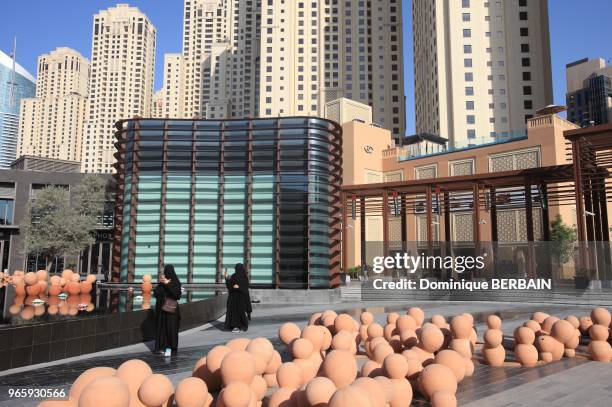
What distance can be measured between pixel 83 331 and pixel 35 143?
18533cm

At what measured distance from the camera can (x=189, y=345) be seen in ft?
34.9

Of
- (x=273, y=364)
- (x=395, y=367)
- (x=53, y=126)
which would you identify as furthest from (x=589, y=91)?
(x=53, y=126)

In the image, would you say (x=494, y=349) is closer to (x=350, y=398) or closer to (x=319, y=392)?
(x=319, y=392)

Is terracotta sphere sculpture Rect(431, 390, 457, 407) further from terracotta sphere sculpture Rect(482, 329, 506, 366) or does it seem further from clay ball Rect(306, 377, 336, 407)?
terracotta sphere sculpture Rect(482, 329, 506, 366)

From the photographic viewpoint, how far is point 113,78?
507 ft

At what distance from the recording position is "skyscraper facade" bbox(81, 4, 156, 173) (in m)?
149

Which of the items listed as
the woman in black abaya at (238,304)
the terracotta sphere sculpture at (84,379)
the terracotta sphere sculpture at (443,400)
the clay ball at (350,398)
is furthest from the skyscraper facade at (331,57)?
the clay ball at (350,398)

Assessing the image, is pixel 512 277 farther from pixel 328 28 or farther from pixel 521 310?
pixel 328 28

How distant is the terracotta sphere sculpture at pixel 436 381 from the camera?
593 cm

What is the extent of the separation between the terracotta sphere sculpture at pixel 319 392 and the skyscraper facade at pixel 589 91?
15428 centimetres

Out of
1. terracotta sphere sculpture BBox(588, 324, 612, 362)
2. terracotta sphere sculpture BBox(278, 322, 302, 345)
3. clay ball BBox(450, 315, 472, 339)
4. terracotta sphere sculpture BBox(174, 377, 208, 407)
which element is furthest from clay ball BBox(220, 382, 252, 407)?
terracotta sphere sculpture BBox(588, 324, 612, 362)

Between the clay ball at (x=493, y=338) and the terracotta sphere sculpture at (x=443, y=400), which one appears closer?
the terracotta sphere sculpture at (x=443, y=400)

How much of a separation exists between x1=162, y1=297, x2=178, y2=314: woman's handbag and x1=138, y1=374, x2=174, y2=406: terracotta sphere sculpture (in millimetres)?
4403

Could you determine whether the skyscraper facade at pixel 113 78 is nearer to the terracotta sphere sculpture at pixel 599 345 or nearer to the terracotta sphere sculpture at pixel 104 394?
the terracotta sphere sculpture at pixel 599 345
